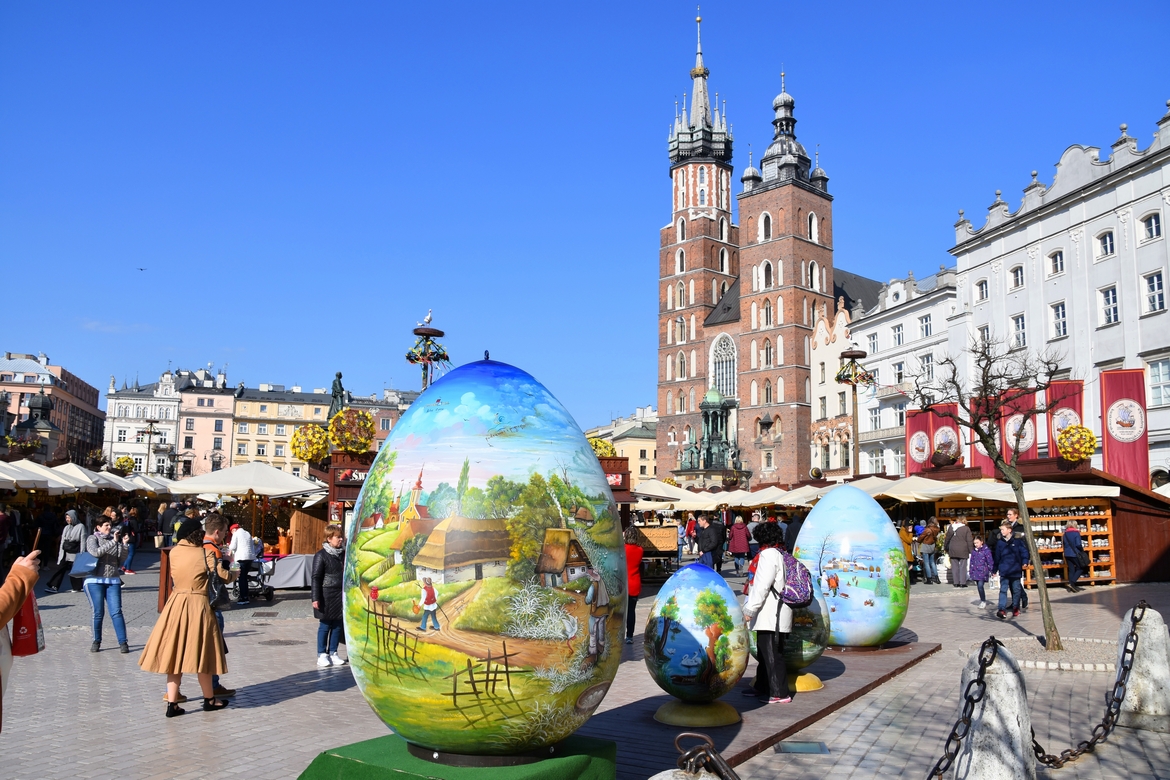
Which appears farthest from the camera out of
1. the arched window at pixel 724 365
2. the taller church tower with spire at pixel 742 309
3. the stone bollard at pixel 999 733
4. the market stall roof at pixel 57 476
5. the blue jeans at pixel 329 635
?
the arched window at pixel 724 365

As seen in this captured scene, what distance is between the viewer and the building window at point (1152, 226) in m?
32.5

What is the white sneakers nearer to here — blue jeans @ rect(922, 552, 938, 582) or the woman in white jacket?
the woman in white jacket

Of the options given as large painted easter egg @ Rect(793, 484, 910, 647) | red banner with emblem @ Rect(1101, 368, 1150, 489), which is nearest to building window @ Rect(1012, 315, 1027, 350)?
red banner with emblem @ Rect(1101, 368, 1150, 489)

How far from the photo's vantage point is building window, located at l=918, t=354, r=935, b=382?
45.2 m

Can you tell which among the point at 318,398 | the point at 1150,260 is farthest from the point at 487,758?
the point at 318,398

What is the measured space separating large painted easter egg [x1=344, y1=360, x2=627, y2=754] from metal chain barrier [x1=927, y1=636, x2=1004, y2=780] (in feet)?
6.29

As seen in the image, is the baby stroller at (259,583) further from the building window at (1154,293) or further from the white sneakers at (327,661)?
the building window at (1154,293)

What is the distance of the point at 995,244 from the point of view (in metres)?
41.1

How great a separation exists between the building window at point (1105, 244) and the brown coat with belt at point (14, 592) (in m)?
38.5

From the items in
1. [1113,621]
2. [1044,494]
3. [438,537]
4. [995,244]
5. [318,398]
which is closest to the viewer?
[438,537]

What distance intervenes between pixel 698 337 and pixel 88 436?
76.1 metres

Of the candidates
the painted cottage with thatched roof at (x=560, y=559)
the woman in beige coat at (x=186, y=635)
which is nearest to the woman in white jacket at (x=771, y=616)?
the painted cottage with thatched roof at (x=560, y=559)

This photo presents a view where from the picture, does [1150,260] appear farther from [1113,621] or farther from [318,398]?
[318,398]

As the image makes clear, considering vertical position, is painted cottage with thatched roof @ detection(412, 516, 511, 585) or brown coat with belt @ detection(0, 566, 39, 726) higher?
painted cottage with thatched roof @ detection(412, 516, 511, 585)
